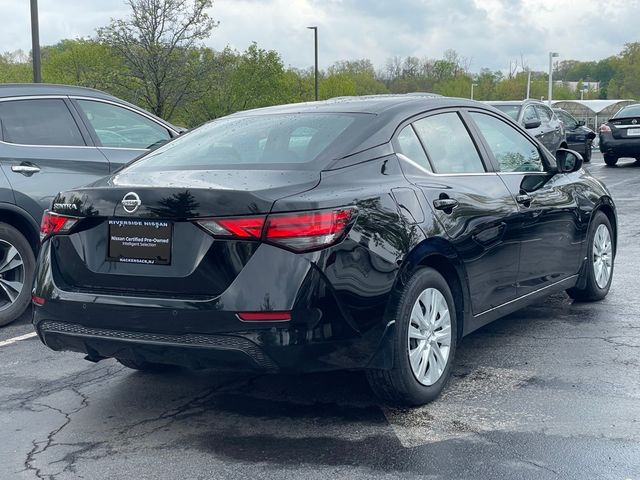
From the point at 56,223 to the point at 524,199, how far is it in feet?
9.16

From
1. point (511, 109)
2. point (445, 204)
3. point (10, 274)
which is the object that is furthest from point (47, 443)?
point (511, 109)

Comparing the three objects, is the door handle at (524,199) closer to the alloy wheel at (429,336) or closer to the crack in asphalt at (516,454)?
the alloy wheel at (429,336)

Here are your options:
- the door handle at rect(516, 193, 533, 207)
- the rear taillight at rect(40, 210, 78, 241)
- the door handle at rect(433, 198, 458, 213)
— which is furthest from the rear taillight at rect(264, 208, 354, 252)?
the door handle at rect(516, 193, 533, 207)

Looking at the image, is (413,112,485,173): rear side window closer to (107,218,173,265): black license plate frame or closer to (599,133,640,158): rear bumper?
(107,218,173,265): black license plate frame

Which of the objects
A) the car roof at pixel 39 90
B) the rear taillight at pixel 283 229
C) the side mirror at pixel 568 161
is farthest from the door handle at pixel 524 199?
the car roof at pixel 39 90

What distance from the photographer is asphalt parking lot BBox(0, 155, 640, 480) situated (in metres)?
3.81

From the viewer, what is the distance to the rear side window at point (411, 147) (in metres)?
4.79

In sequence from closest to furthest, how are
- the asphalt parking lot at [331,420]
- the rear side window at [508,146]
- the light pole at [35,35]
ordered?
the asphalt parking lot at [331,420] < the rear side window at [508,146] < the light pole at [35,35]

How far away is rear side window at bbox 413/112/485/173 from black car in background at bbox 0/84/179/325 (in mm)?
3110

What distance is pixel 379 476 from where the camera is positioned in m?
3.68

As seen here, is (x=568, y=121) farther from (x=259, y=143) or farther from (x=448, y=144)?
(x=259, y=143)

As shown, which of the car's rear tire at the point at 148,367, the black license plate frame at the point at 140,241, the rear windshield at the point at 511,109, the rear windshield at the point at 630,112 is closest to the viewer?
the black license plate frame at the point at 140,241

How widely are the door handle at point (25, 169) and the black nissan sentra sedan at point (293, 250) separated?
2.00m

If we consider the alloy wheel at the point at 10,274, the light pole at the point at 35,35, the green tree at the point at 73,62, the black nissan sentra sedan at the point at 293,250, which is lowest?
the alloy wheel at the point at 10,274
